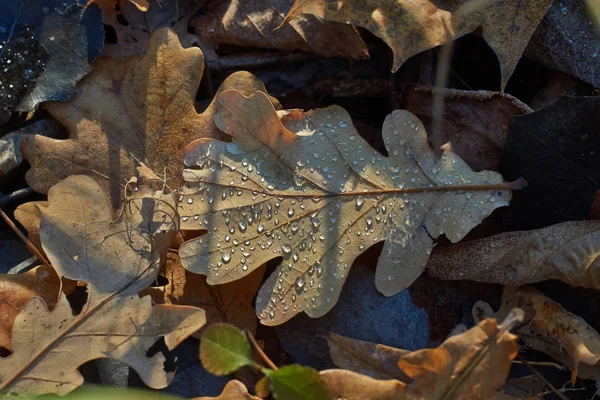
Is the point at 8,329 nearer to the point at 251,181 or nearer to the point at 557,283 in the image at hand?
the point at 251,181

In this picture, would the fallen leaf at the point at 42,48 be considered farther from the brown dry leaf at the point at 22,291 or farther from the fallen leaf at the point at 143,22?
the brown dry leaf at the point at 22,291

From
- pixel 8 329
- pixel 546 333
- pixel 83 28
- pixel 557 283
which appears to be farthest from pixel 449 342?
pixel 83 28

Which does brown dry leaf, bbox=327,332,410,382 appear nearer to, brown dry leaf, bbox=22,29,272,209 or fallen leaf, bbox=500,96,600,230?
fallen leaf, bbox=500,96,600,230

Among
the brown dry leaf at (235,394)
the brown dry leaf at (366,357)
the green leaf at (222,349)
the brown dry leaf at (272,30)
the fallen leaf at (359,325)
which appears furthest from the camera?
the brown dry leaf at (272,30)

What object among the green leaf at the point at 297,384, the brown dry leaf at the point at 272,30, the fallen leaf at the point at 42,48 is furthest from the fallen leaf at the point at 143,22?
the green leaf at the point at 297,384

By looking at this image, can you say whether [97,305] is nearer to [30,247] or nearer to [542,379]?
[30,247]
